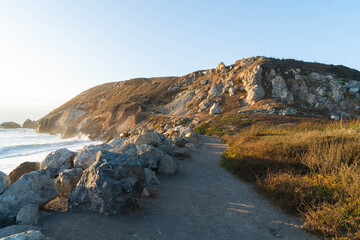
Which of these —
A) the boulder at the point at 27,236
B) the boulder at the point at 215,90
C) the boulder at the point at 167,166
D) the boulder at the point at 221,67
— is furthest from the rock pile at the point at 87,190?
the boulder at the point at 221,67

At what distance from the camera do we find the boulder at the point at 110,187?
17.1 feet

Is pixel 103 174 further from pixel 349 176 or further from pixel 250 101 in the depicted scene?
pixel 250 101

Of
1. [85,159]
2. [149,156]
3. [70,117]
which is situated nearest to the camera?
[85,159]

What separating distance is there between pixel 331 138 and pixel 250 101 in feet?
111

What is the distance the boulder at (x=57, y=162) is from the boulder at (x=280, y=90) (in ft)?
142

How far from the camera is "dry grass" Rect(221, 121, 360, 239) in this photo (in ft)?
15.8

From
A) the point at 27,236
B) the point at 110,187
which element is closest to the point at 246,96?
the point at 110,187

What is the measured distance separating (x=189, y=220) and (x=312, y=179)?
5.60m

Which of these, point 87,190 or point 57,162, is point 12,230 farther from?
point 57,162

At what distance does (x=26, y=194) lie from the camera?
17.5 feet

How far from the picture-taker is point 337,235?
4547 millimetres

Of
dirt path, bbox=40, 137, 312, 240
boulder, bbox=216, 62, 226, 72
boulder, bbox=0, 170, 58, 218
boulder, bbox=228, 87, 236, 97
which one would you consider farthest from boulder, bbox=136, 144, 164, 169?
boulder, bbox=216, 62, 226, 72

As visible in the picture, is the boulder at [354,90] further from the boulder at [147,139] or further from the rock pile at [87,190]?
the rock pile at [87,190]

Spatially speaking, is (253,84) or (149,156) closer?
(149,156)
